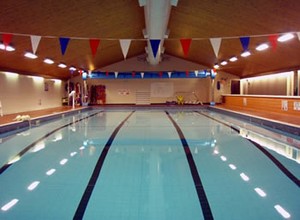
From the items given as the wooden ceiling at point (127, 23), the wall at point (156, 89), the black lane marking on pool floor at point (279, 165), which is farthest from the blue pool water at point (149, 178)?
the wall at point (156, 89)

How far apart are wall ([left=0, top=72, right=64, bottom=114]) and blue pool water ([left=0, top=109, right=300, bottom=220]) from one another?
4530 millimetres

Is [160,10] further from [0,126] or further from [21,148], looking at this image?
[0,126]

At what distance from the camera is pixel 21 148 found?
15.2 ft

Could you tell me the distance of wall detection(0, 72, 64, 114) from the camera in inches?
358

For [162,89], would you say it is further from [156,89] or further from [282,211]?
[282,211]

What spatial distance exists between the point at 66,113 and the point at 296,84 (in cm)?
961

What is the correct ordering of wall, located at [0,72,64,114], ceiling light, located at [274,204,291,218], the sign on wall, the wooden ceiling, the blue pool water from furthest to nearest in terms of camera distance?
the sign on wall < wall, located at [0,72,64,114] < the wooden ceiling < the blue pool water < ceiling light, located at [274,204,291,218]

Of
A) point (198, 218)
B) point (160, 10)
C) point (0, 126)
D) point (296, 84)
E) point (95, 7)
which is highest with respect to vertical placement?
point (95, 7)

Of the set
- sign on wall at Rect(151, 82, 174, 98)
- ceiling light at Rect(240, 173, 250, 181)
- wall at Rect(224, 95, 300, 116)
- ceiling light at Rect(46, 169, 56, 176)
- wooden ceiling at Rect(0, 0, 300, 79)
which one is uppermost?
wooden ceiling at Rect(0, 0, 300, 79)

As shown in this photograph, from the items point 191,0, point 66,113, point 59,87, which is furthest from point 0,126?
point 59,87

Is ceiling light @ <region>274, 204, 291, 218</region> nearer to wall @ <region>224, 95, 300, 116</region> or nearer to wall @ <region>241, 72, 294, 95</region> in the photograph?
wall @ <region>224, 95, 300, 116</region>

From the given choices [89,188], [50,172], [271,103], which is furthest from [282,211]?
[271,103]

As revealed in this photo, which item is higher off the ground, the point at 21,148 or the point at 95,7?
the point at 95,7

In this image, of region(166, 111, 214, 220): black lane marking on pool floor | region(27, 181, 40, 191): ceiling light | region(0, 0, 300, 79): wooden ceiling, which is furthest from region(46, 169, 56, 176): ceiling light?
region(0, 0, 300, 79): wooden ceiling
